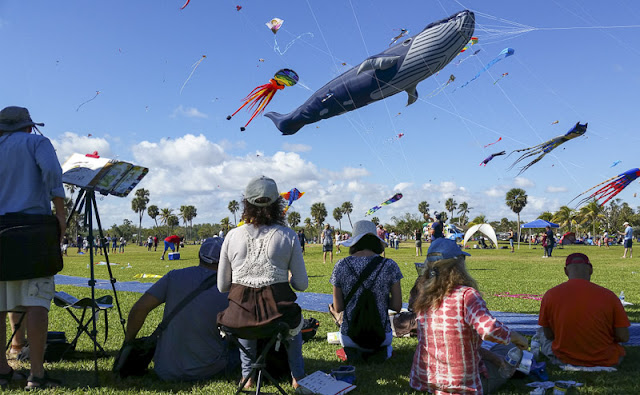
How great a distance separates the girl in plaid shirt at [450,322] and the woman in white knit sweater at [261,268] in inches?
31.5

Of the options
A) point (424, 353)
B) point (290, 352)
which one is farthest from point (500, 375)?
point (290, 352)

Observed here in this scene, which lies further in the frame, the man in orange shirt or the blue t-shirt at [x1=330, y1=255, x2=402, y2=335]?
the blue t-shirt at [x1=330, y1=255, x2=402, y2=335]

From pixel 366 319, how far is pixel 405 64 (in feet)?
16.4

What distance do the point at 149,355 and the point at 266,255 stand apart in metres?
1.44

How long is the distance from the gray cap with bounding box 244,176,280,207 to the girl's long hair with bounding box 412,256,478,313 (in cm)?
112

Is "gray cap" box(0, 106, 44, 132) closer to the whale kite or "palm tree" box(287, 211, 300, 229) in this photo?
"palm tree" box(287, 211, 300, 229)

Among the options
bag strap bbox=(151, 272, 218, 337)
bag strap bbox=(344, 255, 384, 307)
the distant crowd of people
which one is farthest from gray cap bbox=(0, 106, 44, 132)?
bag strap bbox=(344, 255, 384, 307)

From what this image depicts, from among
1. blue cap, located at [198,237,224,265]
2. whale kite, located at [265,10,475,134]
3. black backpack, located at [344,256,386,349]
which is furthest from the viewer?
whale kite, located at [265,10,475,134]

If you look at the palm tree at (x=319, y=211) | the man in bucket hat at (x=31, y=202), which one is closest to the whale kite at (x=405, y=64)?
the man in bucket hat at (x=31, y=202)

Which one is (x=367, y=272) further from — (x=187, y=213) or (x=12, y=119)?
(x=187, y=213)

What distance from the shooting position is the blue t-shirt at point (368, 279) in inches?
151

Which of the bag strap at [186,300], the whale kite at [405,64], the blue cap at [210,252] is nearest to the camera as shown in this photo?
the bag strap at [186,300]

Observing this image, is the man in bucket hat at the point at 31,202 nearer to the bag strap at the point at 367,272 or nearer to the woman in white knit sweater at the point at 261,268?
the woman in white knit sweater at the point at 261,268

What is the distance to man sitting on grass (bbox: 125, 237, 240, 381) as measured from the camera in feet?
10.8
